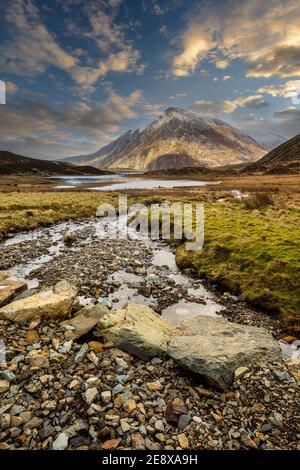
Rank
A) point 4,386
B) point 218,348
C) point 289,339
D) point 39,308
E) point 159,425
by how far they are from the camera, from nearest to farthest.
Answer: point 159,425, point 4,386, point 218,348, point 289,339, point 39,308

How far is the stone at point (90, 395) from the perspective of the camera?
5.87 meters

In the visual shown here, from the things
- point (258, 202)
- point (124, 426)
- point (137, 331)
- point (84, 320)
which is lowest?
point (124, 426)

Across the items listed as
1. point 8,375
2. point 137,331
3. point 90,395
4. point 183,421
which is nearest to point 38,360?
point 8,375

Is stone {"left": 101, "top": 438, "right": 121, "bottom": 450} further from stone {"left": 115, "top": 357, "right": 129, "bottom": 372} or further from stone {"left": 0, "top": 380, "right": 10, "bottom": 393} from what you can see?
stone {"left": 0, "top": 380, "right": 10, "bottom": 393}

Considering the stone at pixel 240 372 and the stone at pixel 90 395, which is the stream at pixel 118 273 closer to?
the stone at pixel 240 372

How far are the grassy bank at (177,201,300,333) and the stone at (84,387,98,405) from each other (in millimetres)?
6450

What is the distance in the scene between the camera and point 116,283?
1272 centimetres

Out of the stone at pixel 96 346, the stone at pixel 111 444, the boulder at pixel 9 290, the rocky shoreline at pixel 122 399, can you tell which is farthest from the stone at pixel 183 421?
the boulder at pixel 9 290

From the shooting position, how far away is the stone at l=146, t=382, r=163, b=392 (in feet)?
20.7

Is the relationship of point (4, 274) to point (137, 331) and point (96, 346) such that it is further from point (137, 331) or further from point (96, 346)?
point (137, 331)

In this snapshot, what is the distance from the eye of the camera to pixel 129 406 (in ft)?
19.0

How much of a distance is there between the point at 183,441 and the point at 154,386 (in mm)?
1402
